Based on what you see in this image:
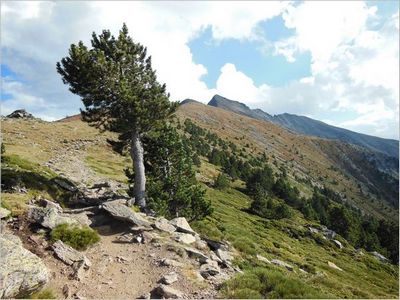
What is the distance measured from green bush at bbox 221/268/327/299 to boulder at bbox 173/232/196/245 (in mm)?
4542

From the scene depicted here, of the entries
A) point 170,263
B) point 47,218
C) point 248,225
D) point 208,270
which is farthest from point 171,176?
point 248,225

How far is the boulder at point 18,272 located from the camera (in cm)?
1361

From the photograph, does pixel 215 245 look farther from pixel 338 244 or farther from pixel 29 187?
pixel 338 244

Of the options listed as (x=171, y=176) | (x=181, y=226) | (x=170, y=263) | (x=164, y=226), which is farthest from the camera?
A: (x=171, y=176)

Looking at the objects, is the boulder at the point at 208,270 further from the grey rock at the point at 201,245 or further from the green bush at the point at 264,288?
the grey rock at the point at 201,245

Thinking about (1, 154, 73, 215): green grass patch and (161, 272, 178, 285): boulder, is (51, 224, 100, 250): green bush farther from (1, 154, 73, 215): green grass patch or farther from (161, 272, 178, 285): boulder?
(161, 272, 178, 285): boulder

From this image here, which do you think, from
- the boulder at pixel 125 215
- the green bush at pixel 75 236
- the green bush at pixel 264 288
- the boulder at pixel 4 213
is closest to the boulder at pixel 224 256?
the green bush at pixel 264 288

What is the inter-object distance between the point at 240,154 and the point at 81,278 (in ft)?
471

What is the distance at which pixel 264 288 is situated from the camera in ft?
55.8

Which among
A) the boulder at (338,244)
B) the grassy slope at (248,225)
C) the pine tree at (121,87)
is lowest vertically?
the boulder at (338,244)

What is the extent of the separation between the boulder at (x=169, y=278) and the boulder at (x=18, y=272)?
180 inches

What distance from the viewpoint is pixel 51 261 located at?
17.2 meters

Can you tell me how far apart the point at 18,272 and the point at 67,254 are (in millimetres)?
3708

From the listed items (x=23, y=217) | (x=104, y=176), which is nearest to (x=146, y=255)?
(x=23, y=217)
